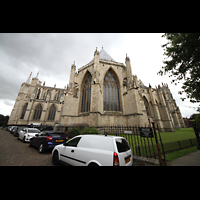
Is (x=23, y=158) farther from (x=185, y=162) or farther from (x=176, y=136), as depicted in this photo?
(x=176, y=136)

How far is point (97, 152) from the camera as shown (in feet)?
8.28

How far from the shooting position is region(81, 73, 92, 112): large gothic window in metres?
13.9

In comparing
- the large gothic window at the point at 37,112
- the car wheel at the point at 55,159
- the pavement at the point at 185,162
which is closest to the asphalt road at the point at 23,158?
the car wheel at the point at 55,159

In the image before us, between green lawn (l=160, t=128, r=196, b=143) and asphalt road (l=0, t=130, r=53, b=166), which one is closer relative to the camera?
asphalt road (l=0, t=130, r=53, b=166)

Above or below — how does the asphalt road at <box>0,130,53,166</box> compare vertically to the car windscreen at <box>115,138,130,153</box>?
below

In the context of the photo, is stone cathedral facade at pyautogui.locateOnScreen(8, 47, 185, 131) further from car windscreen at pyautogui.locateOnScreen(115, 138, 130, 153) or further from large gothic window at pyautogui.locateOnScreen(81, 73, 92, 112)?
car windscreen at pyautogui.locateOnScreen(115, 138, 130, 153)

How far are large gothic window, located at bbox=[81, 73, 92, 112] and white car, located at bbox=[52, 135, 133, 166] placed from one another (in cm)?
1025

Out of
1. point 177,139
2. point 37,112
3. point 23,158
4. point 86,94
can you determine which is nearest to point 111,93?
point 86,94

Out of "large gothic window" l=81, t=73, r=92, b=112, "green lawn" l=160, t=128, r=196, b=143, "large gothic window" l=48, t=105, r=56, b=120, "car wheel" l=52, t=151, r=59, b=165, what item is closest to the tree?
"green lawn" l=160, t=128, r=196, b=143

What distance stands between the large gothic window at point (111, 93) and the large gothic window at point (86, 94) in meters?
2.80

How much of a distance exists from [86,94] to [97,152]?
12.7m

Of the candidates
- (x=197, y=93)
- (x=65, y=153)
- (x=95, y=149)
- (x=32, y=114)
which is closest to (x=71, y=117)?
(x=65, y=153)
